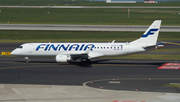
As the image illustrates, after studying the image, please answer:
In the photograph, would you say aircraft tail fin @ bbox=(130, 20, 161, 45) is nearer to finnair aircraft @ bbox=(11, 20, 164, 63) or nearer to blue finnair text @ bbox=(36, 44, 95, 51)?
finnair aircraft @ bbox=(11, 20, 164, 63)

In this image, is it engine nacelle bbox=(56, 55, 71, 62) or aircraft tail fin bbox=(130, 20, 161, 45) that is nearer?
engine nacelle bbox=(56, 55, 71, 62)

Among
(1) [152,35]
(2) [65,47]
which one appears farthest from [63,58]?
(1) [152,35]

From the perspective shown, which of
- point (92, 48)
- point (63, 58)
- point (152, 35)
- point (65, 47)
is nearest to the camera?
point (63, 58)

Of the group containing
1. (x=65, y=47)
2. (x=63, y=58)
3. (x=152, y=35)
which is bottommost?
(x=63, y=58)

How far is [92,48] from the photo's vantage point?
44656 mm

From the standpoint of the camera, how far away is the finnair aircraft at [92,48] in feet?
141

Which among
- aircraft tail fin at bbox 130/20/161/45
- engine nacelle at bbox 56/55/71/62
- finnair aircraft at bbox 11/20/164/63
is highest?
aircraft tail fin at bbox 130/20/161/45

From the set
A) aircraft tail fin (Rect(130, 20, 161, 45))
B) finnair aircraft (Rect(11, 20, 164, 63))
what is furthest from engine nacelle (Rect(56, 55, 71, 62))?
aircraft tail fin (Rect(130, 20, 161, 45))

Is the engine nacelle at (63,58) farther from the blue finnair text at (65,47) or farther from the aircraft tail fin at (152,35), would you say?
the aircraft tail fin at (152,35)

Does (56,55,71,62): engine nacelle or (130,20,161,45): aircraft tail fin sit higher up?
(130,20,161,45): aircraft tail fin

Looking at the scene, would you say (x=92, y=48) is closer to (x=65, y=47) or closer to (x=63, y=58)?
(x=65, y=47)

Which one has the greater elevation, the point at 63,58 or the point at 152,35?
the point at 152,35

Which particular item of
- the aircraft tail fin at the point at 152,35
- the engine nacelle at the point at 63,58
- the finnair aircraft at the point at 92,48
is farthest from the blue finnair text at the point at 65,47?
the aircraft tail fin at the point at 152,35

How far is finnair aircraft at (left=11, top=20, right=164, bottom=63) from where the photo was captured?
141 feet
